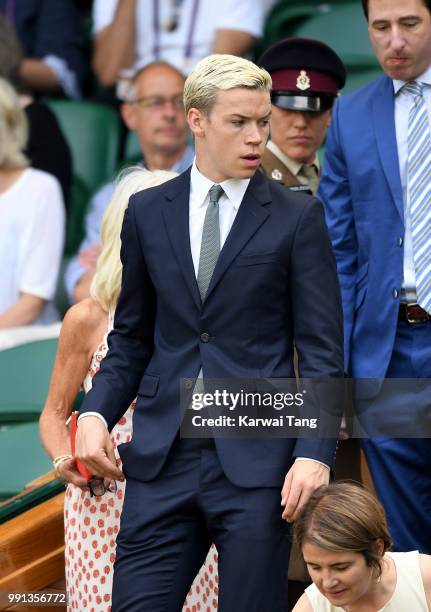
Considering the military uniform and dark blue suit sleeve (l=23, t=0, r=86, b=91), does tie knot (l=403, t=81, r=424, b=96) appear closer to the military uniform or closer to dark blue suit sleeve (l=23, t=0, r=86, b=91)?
the military uniform

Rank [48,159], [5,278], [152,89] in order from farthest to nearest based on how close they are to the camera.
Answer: [48,159] < [152,89] < [5,278]

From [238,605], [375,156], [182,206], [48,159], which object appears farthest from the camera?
[48,159]

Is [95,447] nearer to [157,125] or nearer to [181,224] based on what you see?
[181,224]

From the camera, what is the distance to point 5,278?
5.62 metres

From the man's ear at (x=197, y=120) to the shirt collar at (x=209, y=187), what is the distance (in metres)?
0.09

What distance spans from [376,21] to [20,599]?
190cm

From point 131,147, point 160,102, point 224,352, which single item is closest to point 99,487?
point 224,352

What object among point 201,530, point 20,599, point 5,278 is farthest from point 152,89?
point 201,530

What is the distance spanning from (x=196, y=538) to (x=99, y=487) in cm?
56

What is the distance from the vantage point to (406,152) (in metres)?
3.79

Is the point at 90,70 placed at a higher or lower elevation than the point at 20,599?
higher

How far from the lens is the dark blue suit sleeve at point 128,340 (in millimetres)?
3271

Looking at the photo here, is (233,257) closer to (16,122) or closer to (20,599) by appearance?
(20,599)

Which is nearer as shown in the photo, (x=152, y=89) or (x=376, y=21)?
(x=376, y=21)
